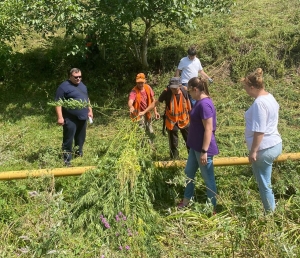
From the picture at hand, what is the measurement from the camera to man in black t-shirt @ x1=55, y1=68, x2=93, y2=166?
18.7 feet

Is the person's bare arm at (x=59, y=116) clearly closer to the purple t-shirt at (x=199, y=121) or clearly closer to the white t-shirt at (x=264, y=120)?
the purple t-shirt at (x=199, y=121)

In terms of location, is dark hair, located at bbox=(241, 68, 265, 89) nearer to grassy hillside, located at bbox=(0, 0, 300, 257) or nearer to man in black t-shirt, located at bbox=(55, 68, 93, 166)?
grassy hillside, located at bbox=(0, 0, 300, 257)

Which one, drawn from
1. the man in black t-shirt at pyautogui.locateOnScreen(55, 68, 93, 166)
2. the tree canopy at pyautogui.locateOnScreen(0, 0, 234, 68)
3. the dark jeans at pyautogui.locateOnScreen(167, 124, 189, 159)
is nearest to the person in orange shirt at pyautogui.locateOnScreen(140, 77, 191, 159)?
the dark jeans at pyautogui.locateOnScreen(167, 124, 189, 159)

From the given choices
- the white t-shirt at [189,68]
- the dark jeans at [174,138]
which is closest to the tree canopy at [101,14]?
the white t-shirt at [189,68]

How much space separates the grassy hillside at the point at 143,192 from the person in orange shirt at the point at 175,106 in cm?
55

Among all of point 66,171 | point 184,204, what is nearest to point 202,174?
point 184,204

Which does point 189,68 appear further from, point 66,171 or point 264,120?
point 264,120

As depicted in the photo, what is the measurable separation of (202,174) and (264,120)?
102cm

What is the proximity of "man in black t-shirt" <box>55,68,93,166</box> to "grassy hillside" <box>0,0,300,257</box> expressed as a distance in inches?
10.0

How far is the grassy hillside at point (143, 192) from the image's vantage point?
145 inches

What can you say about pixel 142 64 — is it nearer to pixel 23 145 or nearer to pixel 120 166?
pixel 23 145

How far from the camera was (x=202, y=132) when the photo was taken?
166 inches

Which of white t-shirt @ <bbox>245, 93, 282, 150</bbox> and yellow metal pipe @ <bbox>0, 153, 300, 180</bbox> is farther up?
white t-shirt @ <bbox>245, 93, 282, 150</bbox>

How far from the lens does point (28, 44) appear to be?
434 inches
